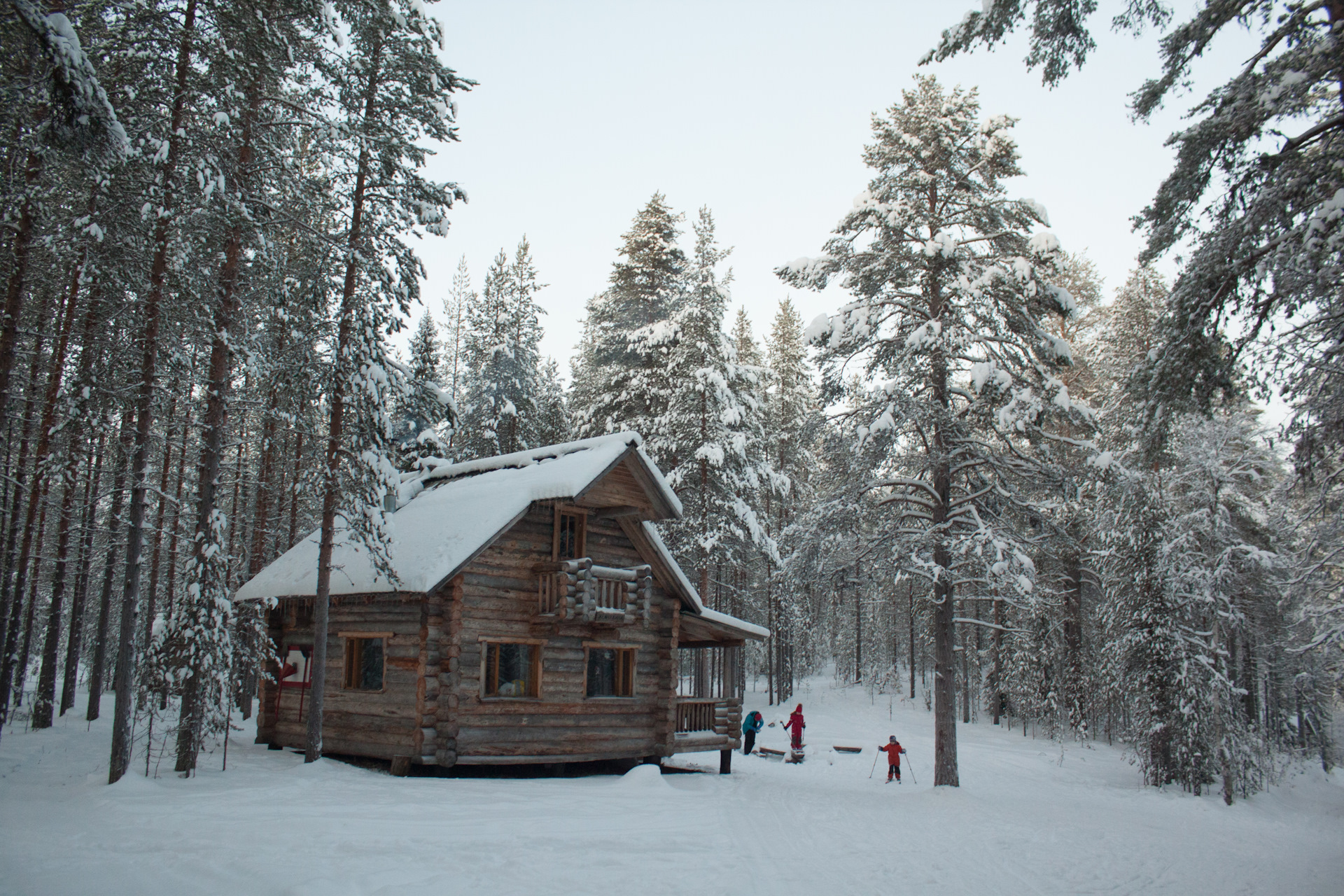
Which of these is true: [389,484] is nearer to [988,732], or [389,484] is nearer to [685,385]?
[685,385]

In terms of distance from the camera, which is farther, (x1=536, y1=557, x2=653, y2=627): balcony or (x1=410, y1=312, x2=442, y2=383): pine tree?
(x1=410, y1=312, x2=442, y2=383): pine tree

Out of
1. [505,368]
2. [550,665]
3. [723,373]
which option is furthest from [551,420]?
[550,665]

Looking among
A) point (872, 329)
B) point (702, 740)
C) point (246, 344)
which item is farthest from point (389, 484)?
point (872, 329)

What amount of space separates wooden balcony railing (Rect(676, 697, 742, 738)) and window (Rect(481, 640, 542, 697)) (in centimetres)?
415

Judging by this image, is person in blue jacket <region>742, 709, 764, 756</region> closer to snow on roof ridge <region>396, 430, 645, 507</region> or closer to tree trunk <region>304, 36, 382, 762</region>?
snow on roof ridge <region>396, 430, 645, 507</region>

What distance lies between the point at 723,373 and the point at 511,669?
12.8 meters

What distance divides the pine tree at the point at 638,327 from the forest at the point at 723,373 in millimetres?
A: 145

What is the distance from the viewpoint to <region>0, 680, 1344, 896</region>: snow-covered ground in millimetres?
8430

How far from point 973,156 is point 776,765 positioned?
17.0m

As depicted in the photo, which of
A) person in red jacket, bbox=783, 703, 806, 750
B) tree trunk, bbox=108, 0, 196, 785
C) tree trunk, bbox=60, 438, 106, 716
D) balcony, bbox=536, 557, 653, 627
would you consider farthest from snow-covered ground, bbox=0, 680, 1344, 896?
person in red jacket, bbox=783, 703, 806, 750

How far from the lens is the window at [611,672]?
19.0 meters

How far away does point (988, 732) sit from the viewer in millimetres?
35000

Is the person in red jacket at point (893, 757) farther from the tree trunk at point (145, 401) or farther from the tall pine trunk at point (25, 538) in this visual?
the tall pine trunk at point (25, 538)

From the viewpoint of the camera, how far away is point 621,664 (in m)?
19.2
